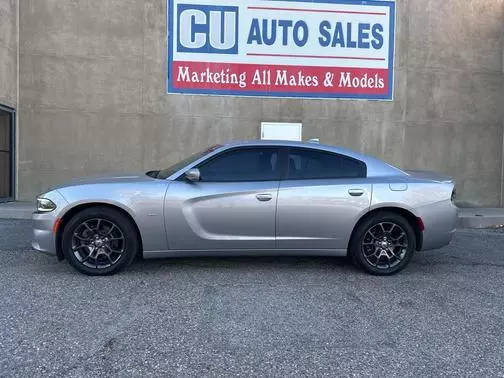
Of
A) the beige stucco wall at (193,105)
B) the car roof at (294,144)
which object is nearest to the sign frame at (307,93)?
the beige stucco wall at (193,105)

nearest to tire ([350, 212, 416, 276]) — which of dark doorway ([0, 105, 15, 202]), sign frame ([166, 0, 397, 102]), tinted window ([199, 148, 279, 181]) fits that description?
tinted window ([199, 148, 279, 181])

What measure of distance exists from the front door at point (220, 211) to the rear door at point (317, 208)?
13 centimetres

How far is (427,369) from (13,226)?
719cm

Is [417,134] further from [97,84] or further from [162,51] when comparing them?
[97,84]

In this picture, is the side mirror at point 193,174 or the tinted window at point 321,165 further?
the tinted window at point 321,165

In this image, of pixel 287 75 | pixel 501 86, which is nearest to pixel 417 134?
pixel 501 86

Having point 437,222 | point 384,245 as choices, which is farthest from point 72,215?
point 437,222

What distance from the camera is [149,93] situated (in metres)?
10.6

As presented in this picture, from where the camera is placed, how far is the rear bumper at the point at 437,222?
17.3 ft

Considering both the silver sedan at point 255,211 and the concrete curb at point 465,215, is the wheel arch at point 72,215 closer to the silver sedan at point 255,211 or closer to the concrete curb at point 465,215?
the silver sedan at point 255,211

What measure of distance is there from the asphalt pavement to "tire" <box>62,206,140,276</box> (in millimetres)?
143

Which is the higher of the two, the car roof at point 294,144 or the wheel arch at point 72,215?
the car roof at point 294,144

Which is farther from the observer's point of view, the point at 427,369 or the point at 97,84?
the point at 97,84

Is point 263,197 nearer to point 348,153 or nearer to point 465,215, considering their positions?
point 348,153
